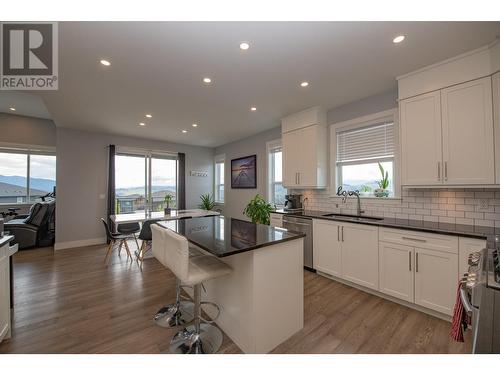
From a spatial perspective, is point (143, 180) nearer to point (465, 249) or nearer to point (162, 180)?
point (162, 180)

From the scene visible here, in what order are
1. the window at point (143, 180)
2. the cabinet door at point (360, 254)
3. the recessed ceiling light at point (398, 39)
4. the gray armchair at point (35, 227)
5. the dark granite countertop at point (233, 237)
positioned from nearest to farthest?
the dark granite countertop at point (233, 237)
the recessed ceiling light at point (398, 39)
the cabinet door at point (360, 254)
the gray armchair at point (35, 227)
the window at point (143, 180)

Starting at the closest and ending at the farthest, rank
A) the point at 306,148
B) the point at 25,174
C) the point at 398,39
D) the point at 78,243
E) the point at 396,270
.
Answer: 1. the point at 398,39
2. the point at 396,270
3. the point at 306,148
4. the point at 78,243
5. the point at 25,174

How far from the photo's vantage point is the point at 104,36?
187 centimetres

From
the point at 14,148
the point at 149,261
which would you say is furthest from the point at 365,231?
the point at 14,148

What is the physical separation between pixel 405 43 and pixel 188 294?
11.9 ft

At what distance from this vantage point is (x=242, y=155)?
19.1 feet

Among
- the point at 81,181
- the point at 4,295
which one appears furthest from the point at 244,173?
the point at 4,295

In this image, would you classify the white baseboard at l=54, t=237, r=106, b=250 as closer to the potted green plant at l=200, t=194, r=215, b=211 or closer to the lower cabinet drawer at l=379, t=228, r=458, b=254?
the potted green plant at l=200, t=194, r=215, b=211

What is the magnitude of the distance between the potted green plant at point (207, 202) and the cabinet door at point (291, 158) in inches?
123

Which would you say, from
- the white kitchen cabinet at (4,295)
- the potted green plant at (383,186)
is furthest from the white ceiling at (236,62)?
the white kitchen cabinet at (4,295)

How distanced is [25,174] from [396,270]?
827 centimetres

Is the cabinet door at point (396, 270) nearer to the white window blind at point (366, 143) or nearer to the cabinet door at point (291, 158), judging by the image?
the white window blind at point (366, 143)

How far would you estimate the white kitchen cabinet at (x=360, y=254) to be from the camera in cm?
256

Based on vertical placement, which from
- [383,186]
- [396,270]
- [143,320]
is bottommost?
[143,320]
